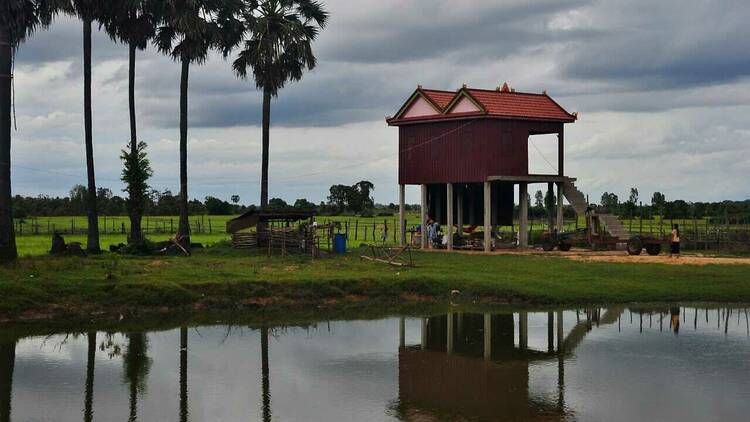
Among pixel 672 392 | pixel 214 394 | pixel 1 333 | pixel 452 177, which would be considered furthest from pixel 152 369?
pixel 452 177

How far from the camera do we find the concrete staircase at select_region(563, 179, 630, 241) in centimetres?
4188

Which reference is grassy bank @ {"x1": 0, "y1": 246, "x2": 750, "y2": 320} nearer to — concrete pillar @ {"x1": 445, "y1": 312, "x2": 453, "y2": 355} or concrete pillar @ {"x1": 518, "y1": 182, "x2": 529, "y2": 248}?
concrete pillar @ {"x1": 445, "y1": 312, "x2": 453, "y2": 355}

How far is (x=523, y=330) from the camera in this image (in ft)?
76.2

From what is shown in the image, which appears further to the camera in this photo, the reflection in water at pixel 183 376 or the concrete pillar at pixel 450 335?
the concrete pillar at pixel 450 335

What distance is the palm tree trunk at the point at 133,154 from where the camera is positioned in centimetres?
4175

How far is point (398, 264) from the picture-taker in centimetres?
3325

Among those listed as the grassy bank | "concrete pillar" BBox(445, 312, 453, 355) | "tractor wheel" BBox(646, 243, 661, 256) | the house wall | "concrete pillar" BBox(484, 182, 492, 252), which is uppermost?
the house wall

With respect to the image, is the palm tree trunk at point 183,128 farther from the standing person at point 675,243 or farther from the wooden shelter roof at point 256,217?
the standing person at point 675,243

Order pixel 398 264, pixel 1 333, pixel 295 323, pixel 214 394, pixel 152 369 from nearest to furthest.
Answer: pixel 214 394 → pixel 152 369 → pixel 1 333 → pixel 295 323 → pixel 398 264

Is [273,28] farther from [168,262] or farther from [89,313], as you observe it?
[89,313]

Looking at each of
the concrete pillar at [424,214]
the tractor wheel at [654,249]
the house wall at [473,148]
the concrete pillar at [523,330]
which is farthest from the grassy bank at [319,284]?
the concrete pillar at [424,214]

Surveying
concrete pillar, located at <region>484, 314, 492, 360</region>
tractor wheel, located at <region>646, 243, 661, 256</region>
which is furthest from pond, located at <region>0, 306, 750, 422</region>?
tractor wheel, located at <region>646, 243, 661, 256</region>

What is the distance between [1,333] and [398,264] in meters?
15.0

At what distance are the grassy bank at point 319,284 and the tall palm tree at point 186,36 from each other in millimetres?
9237
